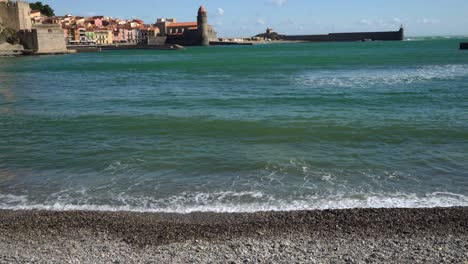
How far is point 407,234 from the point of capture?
5.27 metres

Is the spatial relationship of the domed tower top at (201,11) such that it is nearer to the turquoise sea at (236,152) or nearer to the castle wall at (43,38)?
the castle wall at (43,38)

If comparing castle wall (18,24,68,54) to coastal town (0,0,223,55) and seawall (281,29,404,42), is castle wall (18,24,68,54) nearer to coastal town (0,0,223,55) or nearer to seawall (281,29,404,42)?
coastal town (0,0,223,55)

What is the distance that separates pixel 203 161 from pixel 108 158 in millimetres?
1935

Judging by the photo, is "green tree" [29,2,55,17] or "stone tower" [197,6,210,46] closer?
"green tree" [29,2,55,17]

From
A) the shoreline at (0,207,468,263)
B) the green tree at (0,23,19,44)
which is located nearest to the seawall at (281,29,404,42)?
the green tree at (0,23,19,44)

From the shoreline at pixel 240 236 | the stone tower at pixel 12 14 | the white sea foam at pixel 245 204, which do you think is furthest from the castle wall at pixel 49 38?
the shoreline at pixel 240 236

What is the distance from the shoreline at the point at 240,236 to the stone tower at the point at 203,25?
102 metres

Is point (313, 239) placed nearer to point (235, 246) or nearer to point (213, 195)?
point (235, 246)

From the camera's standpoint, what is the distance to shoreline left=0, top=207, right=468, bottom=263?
464 centimetres

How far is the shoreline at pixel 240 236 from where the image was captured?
464cm

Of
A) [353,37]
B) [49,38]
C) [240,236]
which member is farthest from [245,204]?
A: [353,37]

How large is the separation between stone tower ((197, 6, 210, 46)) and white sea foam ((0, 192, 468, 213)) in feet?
332

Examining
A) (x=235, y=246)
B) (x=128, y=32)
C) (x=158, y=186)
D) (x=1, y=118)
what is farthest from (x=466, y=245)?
(x=128, y=32)

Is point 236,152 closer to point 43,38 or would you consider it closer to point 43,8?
point 43,38
